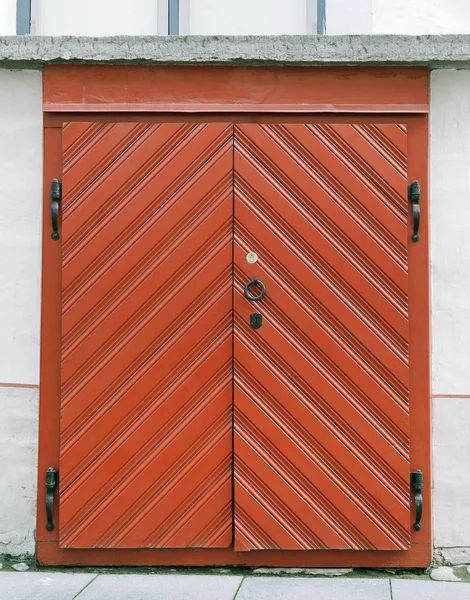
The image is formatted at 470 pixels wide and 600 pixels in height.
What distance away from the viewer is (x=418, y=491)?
3684 mm

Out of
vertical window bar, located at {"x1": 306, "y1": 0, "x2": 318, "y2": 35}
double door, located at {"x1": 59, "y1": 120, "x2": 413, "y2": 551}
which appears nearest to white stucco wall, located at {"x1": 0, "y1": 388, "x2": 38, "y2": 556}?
double door, located at {"x1": 59, "y1": 120, "x2": 413, "y2": 551}

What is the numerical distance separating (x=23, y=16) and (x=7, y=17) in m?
0.30

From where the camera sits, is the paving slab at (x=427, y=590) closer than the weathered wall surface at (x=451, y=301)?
Yes

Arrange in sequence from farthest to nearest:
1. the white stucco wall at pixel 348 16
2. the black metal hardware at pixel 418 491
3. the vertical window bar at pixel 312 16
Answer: the vertical window bar at pixel 312 16 → the white stucco wall at pixel 348 16 → the black metal hardware at pixel 418 491

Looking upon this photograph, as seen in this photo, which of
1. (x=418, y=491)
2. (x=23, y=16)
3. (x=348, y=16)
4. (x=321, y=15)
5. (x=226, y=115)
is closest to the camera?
(x=418, y=491)

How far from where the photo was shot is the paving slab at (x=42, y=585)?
3348mm

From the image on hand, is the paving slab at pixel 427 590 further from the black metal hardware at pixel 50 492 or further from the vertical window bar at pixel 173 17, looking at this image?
the vertical window bar at pixel 173 17

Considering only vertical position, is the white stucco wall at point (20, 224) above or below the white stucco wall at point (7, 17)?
below

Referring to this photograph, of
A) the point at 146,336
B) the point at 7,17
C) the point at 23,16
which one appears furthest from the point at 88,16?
the point at 146,336

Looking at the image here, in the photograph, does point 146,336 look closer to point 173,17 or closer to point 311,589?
point 311,589

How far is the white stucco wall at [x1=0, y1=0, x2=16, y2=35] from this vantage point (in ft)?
16.5

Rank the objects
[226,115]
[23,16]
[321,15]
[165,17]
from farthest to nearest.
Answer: [165,17] < [23,16] < [321,15] < [226,115]

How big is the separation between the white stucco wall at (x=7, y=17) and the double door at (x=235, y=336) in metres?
1.86

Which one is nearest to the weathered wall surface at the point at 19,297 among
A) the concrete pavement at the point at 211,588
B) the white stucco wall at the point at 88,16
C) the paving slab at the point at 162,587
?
the concrete pavement at the point at 211,588
